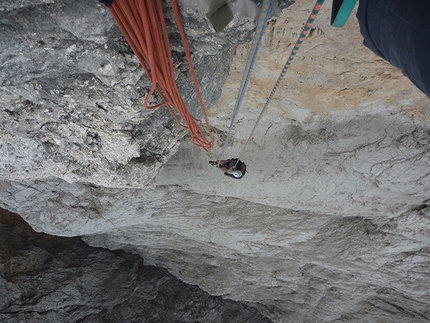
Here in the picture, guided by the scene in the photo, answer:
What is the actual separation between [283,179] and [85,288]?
2512 millimetres

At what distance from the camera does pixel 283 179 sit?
1792 mm

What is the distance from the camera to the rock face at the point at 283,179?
1125 mm

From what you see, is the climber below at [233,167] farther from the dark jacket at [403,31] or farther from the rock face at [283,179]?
the dark jacket at [403,31]

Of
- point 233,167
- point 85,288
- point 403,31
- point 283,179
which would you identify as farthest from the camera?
point 85,288

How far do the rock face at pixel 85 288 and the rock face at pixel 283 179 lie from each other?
0.39 m

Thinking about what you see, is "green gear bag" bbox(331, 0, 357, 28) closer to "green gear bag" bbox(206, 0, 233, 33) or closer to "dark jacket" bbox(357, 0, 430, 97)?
"dark jacket" bbox(357, 0, 430, 97)

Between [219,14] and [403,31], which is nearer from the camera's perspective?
[403,31]

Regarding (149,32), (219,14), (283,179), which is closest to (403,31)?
(219,14)

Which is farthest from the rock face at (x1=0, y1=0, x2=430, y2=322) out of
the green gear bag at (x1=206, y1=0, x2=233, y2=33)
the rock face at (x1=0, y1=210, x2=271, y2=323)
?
the rock face at (x1=0, y1=210, x2=271, y2=323)

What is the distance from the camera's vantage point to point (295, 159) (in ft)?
5.49

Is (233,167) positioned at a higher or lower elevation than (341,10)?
lower

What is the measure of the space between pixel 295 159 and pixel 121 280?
8.44 feet

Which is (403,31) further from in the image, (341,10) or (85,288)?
(85,288)

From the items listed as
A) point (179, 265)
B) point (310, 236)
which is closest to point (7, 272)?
point (179, 265)
